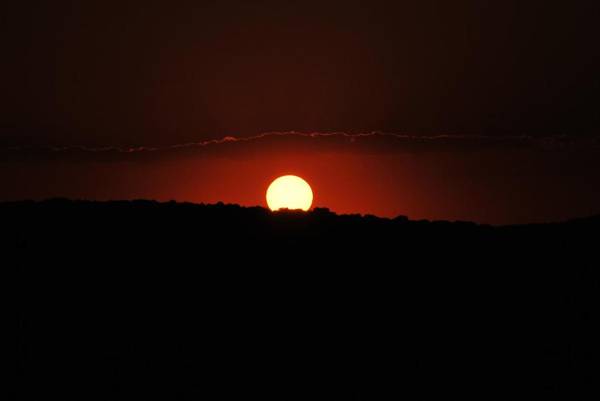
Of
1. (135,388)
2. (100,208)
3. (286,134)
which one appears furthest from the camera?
(286,134)

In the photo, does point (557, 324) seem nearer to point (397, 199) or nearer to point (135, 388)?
point (135, 388)

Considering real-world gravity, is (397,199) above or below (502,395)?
above

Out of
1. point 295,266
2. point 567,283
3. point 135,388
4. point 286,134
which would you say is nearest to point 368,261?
point 295,266

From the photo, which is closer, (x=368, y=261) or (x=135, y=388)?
(x=135, y=388)

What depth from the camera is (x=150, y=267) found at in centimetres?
308

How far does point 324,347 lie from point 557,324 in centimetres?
94

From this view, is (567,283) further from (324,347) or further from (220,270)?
(220,270)

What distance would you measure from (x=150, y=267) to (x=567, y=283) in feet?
5.60

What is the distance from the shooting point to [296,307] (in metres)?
2.97

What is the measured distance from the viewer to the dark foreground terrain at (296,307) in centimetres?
280

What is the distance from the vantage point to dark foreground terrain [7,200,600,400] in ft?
9.18

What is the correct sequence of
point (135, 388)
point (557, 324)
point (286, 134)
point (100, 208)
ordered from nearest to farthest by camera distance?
point (135, 388) → point (557, 324) → point (100, 208) → point (286, 134)

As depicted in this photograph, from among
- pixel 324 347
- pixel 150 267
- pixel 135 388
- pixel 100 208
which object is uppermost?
pixel 100 208

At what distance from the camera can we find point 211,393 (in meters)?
2.74
